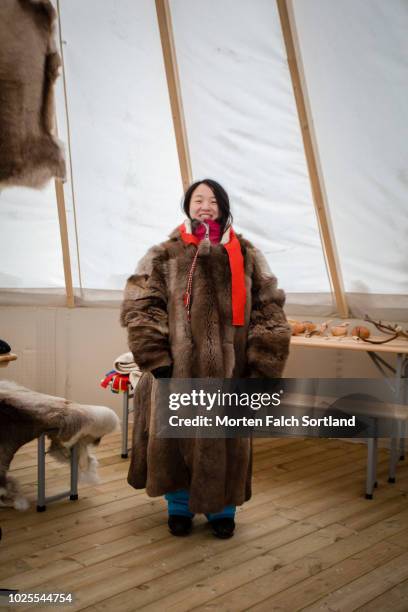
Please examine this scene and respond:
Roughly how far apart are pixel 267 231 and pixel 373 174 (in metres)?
0.98

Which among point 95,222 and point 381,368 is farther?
point 95,222

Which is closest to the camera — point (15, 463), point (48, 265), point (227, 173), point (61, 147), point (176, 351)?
point (61, 147)

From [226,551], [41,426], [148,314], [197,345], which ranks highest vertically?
[148,314]

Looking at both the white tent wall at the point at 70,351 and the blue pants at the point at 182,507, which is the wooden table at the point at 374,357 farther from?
the blue pants at the point at 182,507

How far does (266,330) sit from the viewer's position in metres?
2.61

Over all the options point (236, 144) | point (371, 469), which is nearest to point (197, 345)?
point (371, 469)

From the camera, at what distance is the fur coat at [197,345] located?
2521mm

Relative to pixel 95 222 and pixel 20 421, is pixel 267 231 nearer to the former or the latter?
pixel 95 222

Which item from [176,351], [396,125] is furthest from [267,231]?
[176,351]

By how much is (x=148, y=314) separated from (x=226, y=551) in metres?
1.12

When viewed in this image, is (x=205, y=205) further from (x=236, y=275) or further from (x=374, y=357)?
(x=374, y=357)

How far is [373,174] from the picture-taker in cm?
427

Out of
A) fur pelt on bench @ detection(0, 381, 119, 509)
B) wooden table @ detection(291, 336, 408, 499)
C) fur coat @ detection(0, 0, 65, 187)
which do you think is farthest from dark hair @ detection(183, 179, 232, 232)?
fur coat @ detection(0, 0, 65, 187)

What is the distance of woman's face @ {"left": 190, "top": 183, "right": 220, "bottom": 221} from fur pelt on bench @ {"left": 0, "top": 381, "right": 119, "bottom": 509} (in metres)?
1.23
